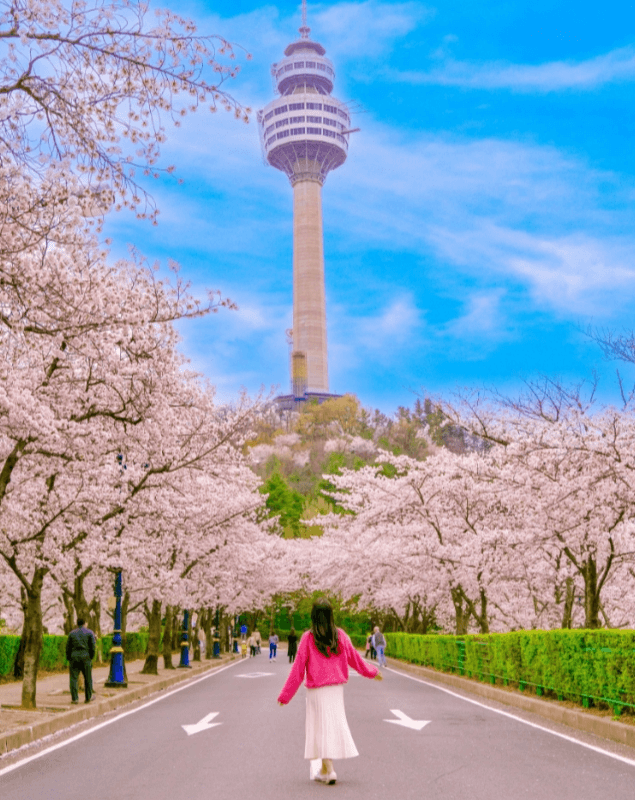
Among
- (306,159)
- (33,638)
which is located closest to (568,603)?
(33,638)

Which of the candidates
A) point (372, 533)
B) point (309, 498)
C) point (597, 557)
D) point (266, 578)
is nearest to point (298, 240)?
point (309, 498)

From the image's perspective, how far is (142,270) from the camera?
1555cm

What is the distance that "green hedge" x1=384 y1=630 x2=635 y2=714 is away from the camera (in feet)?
40.4

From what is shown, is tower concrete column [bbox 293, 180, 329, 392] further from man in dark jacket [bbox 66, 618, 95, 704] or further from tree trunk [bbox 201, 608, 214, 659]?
man in dark jacket [bbox 66, 618, 95, 704]

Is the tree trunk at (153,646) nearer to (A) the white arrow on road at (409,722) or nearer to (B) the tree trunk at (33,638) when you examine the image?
(B) the tree trunk at (33,638)

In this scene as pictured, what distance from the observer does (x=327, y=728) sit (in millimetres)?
7797

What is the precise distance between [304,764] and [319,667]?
1770 millimetres

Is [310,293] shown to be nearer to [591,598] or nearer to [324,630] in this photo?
[591,598]

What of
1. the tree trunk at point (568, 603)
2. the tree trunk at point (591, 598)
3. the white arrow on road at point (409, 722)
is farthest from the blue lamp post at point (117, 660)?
the tree trunk at point (568, 603)

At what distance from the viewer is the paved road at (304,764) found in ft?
24.8

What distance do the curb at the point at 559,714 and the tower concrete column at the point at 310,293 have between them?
136377 millimetres

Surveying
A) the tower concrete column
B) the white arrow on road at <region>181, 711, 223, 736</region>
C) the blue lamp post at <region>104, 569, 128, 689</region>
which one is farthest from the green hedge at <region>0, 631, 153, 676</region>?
the tower concrete column

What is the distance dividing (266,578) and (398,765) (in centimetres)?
5088

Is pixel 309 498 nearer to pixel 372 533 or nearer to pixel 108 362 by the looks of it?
pixel 372 533
